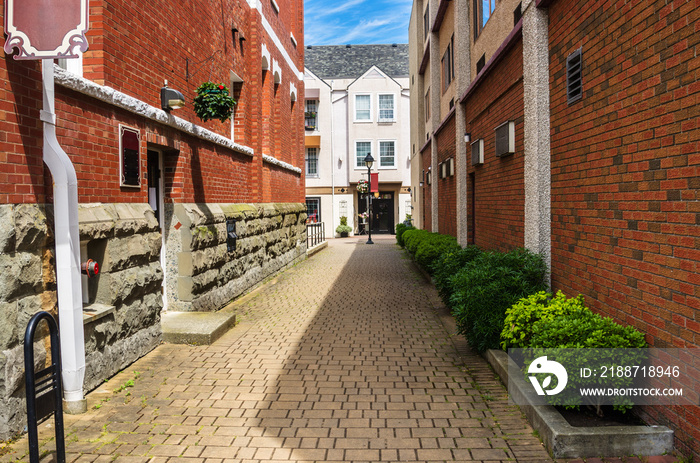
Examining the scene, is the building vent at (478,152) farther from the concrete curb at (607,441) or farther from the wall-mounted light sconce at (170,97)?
the concrete curb at (607,441)

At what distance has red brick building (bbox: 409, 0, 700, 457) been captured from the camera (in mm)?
3324

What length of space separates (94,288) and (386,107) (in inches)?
1147

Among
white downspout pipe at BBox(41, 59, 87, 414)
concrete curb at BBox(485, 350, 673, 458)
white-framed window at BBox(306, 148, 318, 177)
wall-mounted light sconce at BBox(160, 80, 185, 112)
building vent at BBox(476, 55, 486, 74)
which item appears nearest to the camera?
concrete curb at BBox(485, 350, 673, 458)

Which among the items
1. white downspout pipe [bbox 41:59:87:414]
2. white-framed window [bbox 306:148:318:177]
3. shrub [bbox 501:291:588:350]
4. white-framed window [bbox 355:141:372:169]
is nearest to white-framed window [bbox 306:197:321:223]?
white-framed window [bbox 306:148:318:177]

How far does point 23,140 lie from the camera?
422 centimetres

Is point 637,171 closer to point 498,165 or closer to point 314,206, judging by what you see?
point 498,165

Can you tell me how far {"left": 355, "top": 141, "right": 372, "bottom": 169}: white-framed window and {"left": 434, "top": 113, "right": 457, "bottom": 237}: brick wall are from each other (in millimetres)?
16528

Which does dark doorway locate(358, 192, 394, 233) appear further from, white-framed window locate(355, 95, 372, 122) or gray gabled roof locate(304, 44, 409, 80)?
gray gabled roof locate(304, 44, 409, 80)

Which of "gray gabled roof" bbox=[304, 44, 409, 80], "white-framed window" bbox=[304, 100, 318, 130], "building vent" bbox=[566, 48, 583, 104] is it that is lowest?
"building vent" bbox=[566, 48, 583, 104]

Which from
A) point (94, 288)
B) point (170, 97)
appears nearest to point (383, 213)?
point (170, 97)

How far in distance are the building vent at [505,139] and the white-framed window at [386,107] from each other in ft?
83.5

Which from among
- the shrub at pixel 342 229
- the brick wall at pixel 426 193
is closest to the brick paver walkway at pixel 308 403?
the brick wall at pixel 426 193

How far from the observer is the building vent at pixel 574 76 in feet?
16.5

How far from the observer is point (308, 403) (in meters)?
4.74
